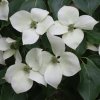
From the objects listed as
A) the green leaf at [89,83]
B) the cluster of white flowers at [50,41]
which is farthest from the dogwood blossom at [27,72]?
the green leaf at [89,83]

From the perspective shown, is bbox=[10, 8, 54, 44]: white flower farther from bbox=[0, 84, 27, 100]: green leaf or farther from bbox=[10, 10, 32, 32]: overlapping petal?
bbox=[0, 84, 27, 100]: green leaf

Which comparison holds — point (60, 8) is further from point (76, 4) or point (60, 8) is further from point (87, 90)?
point (87, 90)

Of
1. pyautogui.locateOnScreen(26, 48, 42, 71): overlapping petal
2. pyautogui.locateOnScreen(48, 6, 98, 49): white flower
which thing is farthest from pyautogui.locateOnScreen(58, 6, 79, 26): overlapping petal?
pyautogui.locateOnScreen(26, 48, 42, 71): overlapping petal

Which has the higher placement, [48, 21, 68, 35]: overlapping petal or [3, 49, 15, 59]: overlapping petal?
[48, 21, 68, 35]: overlapping petal

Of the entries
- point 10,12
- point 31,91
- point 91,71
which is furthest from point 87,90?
point 10,12

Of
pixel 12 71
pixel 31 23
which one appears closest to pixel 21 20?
pixel 31 23

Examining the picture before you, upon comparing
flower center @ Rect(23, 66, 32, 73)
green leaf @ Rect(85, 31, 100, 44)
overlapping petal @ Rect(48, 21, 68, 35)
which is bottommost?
flower center @ Rect(23, 66, 32, 73)
